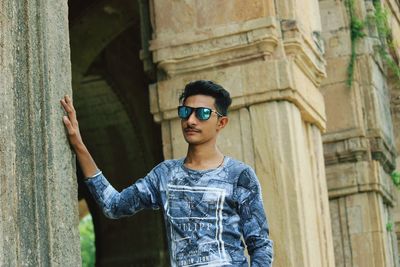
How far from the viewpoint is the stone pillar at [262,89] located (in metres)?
6.03

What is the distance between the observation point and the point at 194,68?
646 centimetres

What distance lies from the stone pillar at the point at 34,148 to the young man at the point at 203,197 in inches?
5.5

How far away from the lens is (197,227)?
3.71 metres

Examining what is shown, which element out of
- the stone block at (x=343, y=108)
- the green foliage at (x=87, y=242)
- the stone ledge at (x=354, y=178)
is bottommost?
the stone ledge at (x=354, y=178)

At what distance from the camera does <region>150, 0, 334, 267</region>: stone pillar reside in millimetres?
6031

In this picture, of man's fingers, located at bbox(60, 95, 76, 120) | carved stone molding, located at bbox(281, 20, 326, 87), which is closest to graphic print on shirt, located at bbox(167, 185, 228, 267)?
man's fingers, located at bbox(60, 95, 76, 120)

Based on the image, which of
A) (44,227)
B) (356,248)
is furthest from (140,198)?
(356,248)

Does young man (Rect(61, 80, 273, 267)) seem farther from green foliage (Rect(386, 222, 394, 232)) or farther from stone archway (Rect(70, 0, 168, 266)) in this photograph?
stone archway (Rect(70, 0, 168, 266))

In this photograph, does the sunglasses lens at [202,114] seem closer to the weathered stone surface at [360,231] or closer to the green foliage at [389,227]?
the weathered stone surface at [360,231]

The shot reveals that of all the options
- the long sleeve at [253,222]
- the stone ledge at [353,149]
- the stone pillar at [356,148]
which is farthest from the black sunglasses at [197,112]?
the stone ledge at [353,149]

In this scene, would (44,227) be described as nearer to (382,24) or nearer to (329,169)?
(329,169)

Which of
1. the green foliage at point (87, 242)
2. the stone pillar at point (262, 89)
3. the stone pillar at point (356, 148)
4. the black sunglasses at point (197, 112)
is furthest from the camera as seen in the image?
the green foliage at point (87, 242)

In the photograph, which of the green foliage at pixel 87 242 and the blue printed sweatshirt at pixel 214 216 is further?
the green foliage at pixel 87 242

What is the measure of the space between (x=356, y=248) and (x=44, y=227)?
6.42 m
